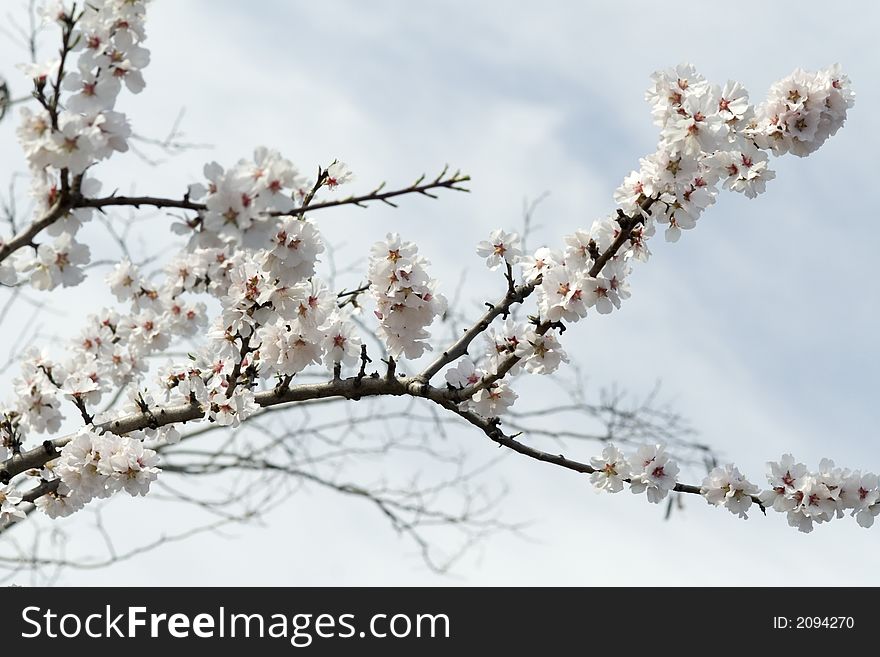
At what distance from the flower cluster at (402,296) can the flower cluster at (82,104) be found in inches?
39.5

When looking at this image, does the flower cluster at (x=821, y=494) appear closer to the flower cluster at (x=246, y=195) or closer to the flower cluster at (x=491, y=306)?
the flower cluster at (x=491, y=306)

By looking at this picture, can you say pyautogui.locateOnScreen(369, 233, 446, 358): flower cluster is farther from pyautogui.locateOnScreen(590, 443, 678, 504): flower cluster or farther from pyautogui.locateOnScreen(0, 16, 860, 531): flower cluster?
pyautogui.locateOnScreen(590, 443, 678, 504): flower cluster

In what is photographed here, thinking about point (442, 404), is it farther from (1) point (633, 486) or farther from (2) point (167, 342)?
(2) point (167, 342)

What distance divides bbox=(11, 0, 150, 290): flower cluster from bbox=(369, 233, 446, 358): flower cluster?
1.00 m

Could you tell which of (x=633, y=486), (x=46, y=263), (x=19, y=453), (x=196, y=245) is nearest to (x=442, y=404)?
(x=633, y=486)

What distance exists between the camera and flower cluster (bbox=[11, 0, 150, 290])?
2.39 metres

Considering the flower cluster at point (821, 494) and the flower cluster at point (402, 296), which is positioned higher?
the flower cluster at point (402, 296)

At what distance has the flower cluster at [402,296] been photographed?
10.5ft

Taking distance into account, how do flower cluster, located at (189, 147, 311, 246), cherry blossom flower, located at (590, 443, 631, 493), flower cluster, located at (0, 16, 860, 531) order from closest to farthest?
flower cluster, located at (189, 147, 311, 246), flower cluster, located at (0, 16, 860, 531), cherry blossom flower, located at (590, 443, 631, 493)

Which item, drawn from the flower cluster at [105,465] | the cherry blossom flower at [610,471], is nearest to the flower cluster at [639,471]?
the cherry blossom flower at [610,471]

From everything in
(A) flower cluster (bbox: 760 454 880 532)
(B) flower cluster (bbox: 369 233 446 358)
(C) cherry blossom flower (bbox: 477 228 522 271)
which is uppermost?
(C) cherry blossom flower (bbox: 477 228 522 271)

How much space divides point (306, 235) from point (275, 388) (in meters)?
0.74

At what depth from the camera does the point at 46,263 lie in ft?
9.22

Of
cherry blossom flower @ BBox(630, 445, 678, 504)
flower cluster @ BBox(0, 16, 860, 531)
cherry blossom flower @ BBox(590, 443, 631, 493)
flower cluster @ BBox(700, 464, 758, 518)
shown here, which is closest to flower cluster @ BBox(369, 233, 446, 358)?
flower cluster @ BBox(0, 16, 860, 531)
